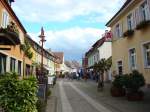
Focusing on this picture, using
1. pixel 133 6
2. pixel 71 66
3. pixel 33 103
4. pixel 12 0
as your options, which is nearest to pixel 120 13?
pixel 133 6

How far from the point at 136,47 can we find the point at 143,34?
6.67 ft

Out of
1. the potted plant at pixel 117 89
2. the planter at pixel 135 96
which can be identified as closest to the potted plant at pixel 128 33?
the potted plant at pixel 117 89

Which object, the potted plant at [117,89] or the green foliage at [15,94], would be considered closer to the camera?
the green foliage at [15,94]

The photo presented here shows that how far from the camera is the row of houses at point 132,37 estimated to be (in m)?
23.5

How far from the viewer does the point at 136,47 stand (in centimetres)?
2556

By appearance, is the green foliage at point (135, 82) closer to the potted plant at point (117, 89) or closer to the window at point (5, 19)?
the potted plant at point (117, 89)

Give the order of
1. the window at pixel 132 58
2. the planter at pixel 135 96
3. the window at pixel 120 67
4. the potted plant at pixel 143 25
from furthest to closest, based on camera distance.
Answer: the window at pixel 120 67 → the window at pixel 132 58 → the potted plant at pixel 143 25 → the planter at pixel 135 96

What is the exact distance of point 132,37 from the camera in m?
26.5

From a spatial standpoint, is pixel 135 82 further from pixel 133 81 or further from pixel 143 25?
pixel 143 25

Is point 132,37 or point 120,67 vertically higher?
point 132,37

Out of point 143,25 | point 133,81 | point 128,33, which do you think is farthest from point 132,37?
point 133,81

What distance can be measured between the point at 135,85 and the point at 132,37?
768cm

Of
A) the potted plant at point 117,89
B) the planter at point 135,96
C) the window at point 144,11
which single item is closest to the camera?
the planter at point 135,96

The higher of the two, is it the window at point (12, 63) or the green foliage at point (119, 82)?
the window at point (12, 63)
